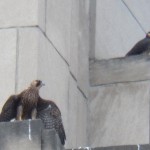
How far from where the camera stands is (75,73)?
2370 cm

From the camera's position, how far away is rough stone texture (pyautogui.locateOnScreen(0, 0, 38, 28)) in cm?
2184

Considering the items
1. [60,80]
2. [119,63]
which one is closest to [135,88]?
[119,63]

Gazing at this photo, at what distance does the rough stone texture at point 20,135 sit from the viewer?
17.8m

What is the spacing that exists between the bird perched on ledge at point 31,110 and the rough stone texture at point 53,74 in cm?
152

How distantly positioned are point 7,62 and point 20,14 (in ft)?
2.65

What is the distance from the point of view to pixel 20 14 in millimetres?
21922

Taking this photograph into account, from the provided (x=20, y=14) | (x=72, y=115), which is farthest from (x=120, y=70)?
(x=20, y=14)

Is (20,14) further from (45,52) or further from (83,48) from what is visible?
(83,48)

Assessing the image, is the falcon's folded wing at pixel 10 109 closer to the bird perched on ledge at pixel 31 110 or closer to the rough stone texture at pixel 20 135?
the bird perched on ledge at pixel 31 110

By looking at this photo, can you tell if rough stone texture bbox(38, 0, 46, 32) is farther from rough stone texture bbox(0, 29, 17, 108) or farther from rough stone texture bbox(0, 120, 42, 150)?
rough stone texture bbox(0, 120, 42, 150)

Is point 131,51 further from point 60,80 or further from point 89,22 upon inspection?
point 60,80

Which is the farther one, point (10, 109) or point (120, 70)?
point (120, 70)

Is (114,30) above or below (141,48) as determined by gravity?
above

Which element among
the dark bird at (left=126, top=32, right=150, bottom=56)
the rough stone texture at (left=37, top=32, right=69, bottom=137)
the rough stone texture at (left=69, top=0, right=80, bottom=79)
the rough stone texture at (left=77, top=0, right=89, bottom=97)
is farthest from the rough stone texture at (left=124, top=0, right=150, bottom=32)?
the rough stone texture at (left=37, top=32, right=69, bottom=137)
